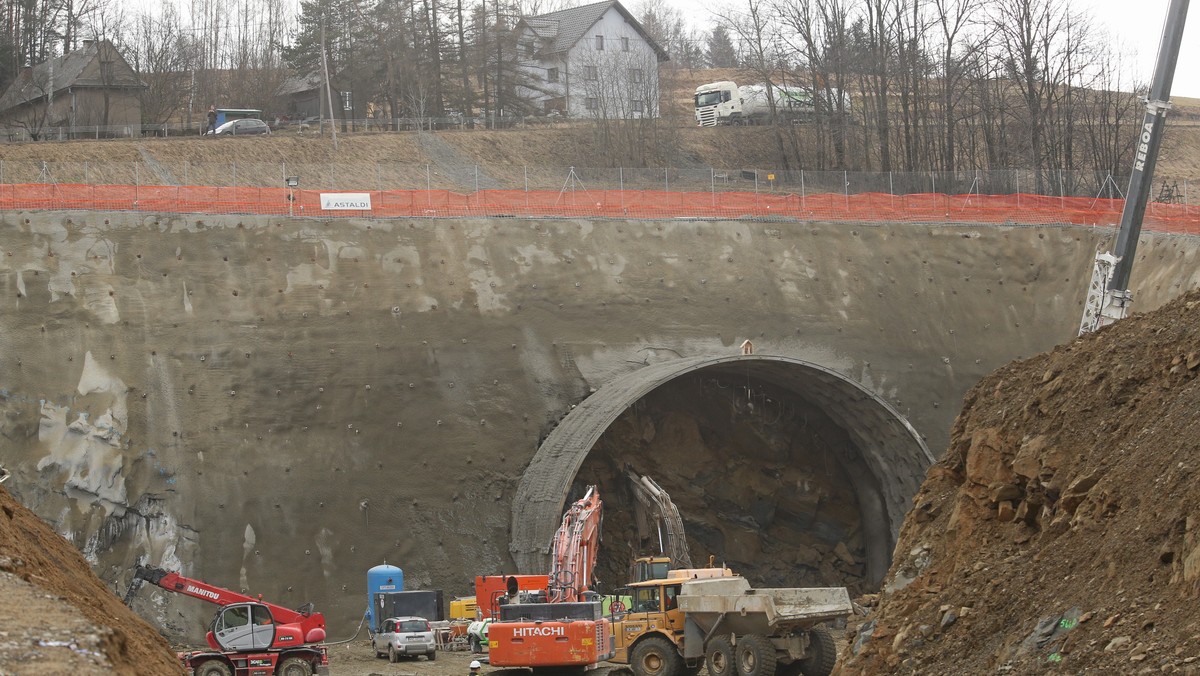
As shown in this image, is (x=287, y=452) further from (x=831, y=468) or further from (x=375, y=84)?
(x=375, y=84)

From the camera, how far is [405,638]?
24531mm

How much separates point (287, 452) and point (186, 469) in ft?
6.70

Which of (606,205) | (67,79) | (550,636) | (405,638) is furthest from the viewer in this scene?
(67,79)

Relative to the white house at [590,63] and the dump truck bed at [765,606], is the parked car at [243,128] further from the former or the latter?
the dump truck bed at [765,606]

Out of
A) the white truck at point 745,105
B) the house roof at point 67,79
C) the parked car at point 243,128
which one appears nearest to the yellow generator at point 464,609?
the parked car at point 243,128

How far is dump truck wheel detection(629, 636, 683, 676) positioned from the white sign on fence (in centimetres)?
1363

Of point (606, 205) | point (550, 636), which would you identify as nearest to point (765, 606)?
point (550, 636)

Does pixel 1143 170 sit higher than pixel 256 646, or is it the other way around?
pixel 1143 170

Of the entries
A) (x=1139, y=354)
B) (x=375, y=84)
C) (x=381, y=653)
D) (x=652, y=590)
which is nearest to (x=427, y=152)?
(x=375, y=84)

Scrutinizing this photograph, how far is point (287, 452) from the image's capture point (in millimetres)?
27562

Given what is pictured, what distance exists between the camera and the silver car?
24.6 m

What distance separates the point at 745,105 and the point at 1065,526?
45.2 metres

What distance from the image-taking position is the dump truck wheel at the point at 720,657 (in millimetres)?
20531

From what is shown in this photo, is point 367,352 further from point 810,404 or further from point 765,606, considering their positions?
point 765,606
